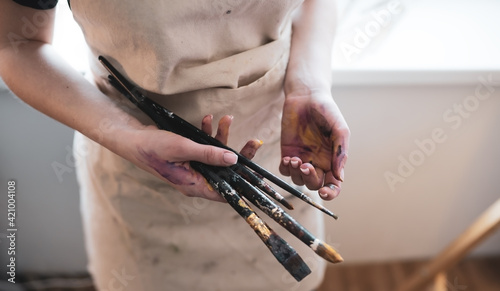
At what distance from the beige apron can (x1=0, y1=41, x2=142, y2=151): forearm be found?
0.04 meters

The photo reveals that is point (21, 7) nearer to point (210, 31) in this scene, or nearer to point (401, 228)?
point (210, 31)

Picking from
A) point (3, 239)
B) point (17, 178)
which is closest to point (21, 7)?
point (17, 178)

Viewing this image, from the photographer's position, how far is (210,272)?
2.30 ft

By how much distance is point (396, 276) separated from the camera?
1.27m

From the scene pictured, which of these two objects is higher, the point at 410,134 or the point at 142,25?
the point at 142,25

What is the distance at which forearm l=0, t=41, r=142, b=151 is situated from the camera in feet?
1.67

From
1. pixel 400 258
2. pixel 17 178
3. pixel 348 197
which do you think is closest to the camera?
pixel 17 178

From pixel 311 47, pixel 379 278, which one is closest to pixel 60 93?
pixel 311 47

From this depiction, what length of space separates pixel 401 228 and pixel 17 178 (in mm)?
1022

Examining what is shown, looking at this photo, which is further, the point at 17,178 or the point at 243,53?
the point at 17,178

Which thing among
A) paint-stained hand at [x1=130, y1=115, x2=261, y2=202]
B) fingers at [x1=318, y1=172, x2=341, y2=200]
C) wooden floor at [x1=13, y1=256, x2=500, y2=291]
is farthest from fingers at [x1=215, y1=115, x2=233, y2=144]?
wooden floor at [x1=13, y1=256, x2=500, y2=291]

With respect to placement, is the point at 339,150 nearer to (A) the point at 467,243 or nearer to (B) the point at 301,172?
(B) the point at 301,172

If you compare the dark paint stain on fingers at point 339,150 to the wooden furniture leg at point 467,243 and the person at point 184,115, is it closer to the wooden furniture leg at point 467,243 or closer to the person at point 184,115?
the person at point 184,115

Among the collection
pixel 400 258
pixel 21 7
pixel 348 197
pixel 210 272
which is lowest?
pixel 400 258
